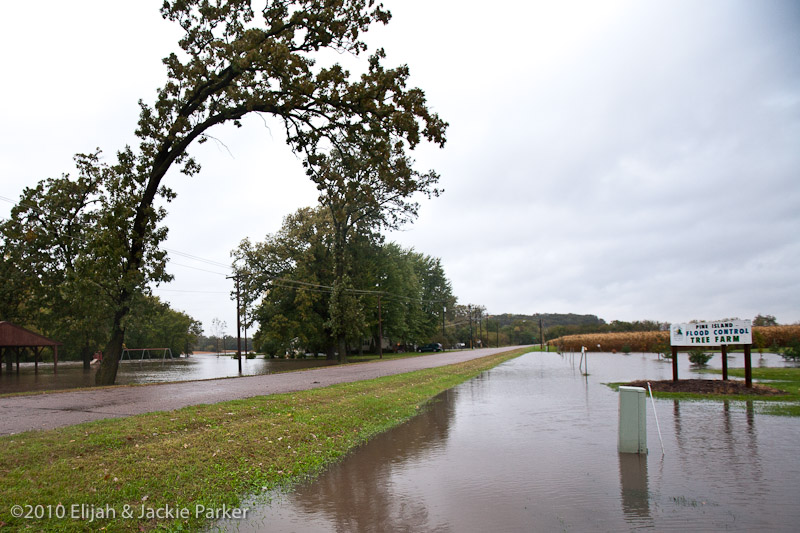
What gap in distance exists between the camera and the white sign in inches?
572

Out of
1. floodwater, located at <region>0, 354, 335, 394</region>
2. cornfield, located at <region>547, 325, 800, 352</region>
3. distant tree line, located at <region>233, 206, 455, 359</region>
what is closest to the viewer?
floodwater, located at <region>0, 354, 335, 394</region>

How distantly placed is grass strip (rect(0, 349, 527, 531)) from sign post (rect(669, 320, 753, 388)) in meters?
10.6

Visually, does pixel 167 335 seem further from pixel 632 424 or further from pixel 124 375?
pixel 632 424

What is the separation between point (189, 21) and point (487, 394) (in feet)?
57.2

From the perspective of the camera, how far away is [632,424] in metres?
7.69

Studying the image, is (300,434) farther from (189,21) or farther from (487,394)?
(189,21)

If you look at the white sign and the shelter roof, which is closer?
the white sign

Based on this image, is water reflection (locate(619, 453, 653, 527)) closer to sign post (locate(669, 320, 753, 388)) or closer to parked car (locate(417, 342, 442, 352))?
sign post (locate(669, 320, 753, 388))

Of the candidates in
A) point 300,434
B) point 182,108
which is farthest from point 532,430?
point 182,108

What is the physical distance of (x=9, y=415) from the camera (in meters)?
10.2

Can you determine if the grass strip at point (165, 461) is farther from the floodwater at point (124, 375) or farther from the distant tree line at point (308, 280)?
the distant tree line at point (308, 280)

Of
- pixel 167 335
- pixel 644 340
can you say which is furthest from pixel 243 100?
pixel 167 335

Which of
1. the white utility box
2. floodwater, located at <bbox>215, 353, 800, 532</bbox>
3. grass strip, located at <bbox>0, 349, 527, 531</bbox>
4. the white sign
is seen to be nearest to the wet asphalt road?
grass strip, located at <bbox>0, 349, 527, 531</bbox>

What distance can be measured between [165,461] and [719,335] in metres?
15.5
